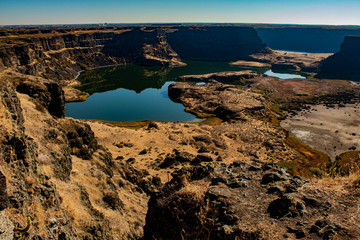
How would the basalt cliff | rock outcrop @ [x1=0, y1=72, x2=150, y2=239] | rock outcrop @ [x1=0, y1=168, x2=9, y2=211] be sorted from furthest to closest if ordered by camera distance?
the basalt cliff, rock outcrop @ [x1=0, y1=72, x2=150, y2=239], rock outcrop @ [x1=0, y1=168, x2=9, y2=211]

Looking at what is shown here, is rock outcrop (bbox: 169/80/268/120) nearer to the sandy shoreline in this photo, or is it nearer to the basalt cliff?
the sandy shoreline

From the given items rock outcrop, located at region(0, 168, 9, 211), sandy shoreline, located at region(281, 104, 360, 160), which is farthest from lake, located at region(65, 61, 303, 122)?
rock outcrop, located at region(0, 168, 9, 211)

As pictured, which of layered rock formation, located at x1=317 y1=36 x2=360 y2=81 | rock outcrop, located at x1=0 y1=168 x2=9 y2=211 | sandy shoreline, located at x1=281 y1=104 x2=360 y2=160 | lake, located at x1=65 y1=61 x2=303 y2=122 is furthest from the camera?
layered rock formation, located at x1=317 y1=36 x2=360 y2=81

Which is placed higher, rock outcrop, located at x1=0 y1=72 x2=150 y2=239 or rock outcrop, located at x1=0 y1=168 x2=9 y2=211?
rock outcrop, located at x1=0 y1=168 x2=9 y2=211

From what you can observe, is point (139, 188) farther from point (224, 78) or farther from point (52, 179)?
point (224, 78)

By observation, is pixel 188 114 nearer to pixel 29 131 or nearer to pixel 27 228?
pixel 29 131

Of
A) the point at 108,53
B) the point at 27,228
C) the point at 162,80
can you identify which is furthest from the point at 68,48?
the point at 27,228
